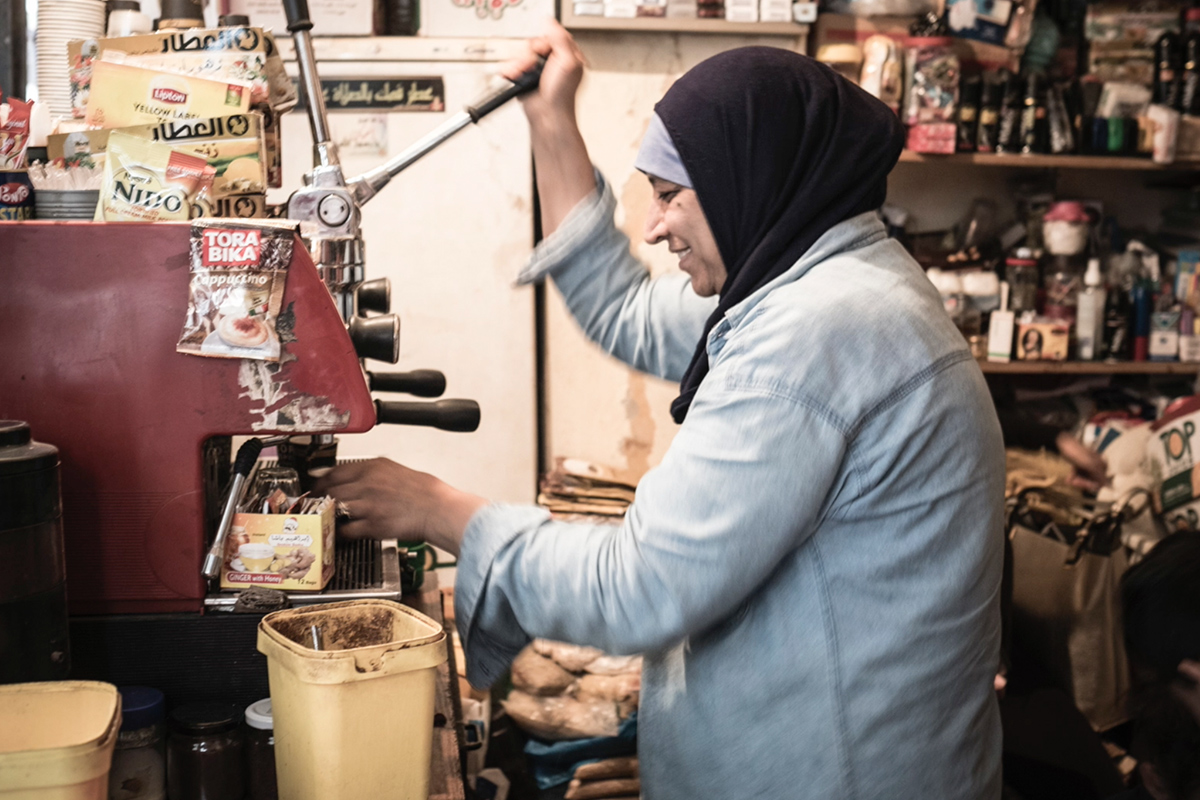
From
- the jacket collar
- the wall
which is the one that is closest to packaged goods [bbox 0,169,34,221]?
the jacket collar

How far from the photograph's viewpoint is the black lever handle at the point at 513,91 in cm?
128

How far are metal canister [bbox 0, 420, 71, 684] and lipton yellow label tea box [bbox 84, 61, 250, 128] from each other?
0.38 metres

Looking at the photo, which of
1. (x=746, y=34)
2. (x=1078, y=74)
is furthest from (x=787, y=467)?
(x=1078, y=74)

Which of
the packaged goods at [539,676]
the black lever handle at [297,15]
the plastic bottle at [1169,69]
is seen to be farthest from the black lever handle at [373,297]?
the plastic bottle at [1169,69]

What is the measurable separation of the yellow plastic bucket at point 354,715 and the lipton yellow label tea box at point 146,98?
0.56 m

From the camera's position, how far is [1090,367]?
2.81 m

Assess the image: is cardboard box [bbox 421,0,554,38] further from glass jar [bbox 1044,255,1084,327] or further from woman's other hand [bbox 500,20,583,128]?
glass jar [bbox 1044,255,1084,327]

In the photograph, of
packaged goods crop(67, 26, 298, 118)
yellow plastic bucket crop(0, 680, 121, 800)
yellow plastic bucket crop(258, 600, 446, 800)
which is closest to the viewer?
yellow plastic bucket crop(0, 680, 121, 800)

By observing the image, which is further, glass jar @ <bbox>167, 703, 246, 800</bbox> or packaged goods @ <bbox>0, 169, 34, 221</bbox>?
packaged goods @ <bbox>0, 169, 34, 221</bbox>

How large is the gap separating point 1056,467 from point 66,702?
2.48m

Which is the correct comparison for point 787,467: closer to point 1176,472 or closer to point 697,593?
point 697,593

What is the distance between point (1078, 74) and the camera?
2949 mm

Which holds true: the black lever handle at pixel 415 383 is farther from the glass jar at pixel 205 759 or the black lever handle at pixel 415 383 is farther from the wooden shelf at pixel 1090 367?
the wooden shelf at pixel 1090 367

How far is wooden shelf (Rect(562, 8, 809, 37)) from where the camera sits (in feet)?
8.22
